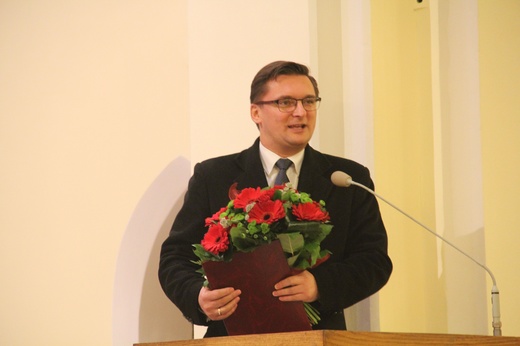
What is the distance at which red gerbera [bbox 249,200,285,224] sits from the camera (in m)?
3.00

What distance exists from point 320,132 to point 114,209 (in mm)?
1103

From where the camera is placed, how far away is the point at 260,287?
9.76 ft

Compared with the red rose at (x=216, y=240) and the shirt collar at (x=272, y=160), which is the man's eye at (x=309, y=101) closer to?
the shirt collar at (x=272, y=160)

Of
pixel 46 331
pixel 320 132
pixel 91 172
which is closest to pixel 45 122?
pixel 91 172

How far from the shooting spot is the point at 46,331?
15.3ft

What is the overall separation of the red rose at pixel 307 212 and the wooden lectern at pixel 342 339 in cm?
55

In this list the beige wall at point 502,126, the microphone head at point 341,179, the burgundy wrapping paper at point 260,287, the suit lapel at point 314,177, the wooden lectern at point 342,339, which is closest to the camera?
the wooden lectern at point 342,339

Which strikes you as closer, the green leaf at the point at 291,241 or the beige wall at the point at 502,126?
the green leaf at the point at 291,241

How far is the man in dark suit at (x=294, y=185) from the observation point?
138 inches

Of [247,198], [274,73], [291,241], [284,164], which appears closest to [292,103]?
[274,73]

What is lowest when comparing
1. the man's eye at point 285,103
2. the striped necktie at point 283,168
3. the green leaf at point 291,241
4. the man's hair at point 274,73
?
the green leaf at point 291,241

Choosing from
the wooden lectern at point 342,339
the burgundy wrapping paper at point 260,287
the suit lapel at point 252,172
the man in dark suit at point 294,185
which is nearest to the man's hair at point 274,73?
the man in dark suit at point 294,185

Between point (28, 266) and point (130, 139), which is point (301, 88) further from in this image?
point (28, 266)

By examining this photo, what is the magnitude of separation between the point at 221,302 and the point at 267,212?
33 centimetres
